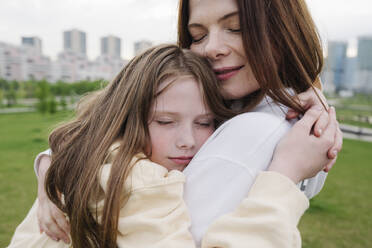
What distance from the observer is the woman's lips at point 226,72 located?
154cm

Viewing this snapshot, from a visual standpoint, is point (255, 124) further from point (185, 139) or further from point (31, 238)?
point (31, 238)

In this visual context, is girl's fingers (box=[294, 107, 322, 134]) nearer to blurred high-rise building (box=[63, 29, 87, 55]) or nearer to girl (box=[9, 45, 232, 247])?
girl (box=[9, 45, 232, 247])

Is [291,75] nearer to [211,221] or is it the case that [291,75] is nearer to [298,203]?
[298,203]

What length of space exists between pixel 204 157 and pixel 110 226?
40cm

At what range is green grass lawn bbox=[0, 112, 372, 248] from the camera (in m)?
4.92

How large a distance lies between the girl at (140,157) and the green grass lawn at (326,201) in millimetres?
1155

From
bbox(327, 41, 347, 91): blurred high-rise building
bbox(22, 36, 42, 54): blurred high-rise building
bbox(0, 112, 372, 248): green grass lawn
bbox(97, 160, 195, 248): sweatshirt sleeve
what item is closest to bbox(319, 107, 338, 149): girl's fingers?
bbox(97, 160, 195, 248): sweatshirt sleeve

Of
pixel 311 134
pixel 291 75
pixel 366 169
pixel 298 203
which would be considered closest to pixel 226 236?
pixel 298 203

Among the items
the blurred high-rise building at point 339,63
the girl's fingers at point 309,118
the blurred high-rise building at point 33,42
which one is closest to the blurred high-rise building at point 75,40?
the blurred high-rise building at point 33,42

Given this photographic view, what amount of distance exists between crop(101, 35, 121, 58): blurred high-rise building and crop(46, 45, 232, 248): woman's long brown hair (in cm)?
8987

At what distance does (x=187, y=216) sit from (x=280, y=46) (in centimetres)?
90

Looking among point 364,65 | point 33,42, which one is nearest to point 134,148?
point 33,42

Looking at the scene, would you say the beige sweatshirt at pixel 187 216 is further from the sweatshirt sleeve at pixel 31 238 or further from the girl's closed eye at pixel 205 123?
the sweatshirt sleeve at pixel 31 238

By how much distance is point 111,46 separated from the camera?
292 feet
